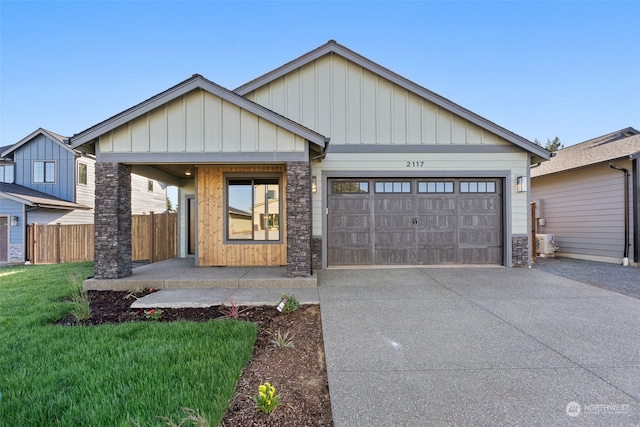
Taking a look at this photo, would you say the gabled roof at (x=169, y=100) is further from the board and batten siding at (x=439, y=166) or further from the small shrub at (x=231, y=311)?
the small shrub at (x=231, y=311)

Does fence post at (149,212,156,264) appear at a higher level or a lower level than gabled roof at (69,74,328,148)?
lower

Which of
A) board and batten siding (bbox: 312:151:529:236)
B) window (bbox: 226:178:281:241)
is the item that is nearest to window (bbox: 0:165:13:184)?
window (bbox: 226:178:281:241)

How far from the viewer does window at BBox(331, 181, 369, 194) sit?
817 cm

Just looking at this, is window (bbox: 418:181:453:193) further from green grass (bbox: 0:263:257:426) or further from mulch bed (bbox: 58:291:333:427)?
green grass (bbox: 0:263:257:426)

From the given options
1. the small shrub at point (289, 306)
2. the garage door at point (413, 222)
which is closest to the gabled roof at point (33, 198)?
the garage door at point (413, 222)

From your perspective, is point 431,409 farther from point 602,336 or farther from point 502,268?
point 502,268

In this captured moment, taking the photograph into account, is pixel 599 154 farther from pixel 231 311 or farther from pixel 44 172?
pixel 44 172

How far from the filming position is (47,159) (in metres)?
14.9

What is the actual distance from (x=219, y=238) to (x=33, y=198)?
36.0ft

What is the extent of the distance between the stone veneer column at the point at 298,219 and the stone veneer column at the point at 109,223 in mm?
3708

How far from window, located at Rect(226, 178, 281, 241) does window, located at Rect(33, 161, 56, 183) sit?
43.1ft

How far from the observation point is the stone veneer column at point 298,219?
6.26m

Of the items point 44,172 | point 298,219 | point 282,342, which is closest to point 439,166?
point 298,219

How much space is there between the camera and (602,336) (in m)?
3.58
